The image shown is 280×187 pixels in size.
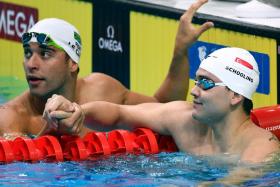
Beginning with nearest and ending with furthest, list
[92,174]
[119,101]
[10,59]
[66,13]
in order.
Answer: [92,174] → [119,101] → [66,13] → [10,59]

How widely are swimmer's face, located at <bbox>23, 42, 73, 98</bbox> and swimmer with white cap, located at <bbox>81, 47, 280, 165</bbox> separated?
273 millimetres

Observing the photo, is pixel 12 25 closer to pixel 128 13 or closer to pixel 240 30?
pixel 128 13

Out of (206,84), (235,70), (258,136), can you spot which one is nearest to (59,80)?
(206,84)

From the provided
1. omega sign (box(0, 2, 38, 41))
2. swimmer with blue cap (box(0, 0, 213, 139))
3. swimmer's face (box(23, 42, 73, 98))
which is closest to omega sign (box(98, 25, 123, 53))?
omega sign (box(0, 2, 38, 41))

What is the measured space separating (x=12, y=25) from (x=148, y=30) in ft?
5.37

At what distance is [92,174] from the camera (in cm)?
520

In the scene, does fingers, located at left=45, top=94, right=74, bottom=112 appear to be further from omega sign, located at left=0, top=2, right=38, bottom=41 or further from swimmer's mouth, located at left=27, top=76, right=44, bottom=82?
omega sign, located at left=0, top=2, right=38, bottom=41

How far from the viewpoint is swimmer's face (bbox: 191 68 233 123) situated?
5.23m

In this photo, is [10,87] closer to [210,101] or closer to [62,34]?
[62,34]

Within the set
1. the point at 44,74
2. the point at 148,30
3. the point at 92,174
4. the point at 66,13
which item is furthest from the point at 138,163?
the point at 66,13

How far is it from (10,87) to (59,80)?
301cm

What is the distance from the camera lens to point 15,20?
346 inches

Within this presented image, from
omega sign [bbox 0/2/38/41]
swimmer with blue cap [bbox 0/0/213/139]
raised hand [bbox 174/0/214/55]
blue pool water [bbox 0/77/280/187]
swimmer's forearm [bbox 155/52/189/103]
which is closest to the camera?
blue pool water [bbox 0/77/280/187]

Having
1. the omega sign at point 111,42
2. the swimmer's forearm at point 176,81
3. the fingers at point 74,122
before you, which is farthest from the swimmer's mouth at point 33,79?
the omega sign at point 111,42
